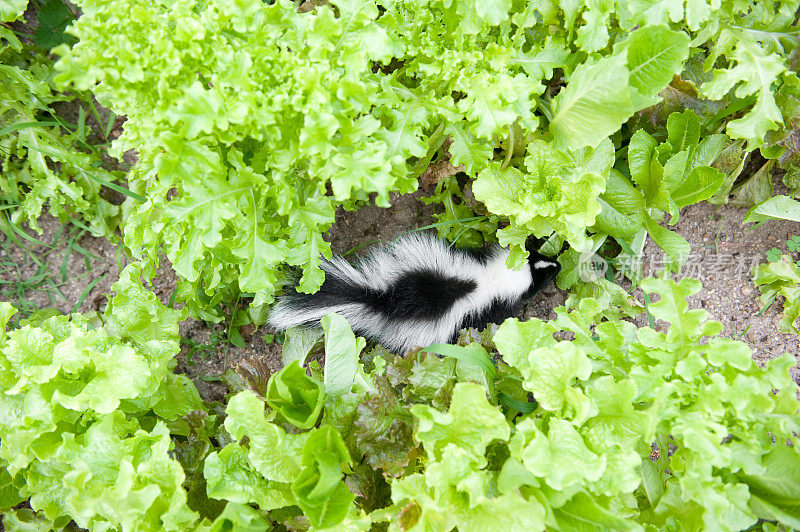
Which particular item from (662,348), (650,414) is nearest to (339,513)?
(650,414)

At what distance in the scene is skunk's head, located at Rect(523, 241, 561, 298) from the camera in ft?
6.78

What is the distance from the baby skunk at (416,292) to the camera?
1.97 m

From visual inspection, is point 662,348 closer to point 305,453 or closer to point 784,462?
point 784,462

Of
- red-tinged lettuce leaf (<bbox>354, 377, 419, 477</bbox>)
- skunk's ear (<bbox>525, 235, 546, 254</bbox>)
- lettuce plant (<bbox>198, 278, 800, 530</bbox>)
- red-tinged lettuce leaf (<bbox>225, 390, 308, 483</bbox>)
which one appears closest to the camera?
lettuce plant (<bbox>198, 278, 800, 530</bbox>)

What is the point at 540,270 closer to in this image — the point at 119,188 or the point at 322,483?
the point at 322,483

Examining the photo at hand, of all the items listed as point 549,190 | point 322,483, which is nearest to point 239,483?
point 322,483

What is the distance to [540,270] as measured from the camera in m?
2.07

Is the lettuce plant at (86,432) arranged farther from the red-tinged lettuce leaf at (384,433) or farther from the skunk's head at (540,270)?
the skunk's head at (540,270)

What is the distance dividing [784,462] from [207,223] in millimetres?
1481

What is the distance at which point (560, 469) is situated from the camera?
3.87 feet

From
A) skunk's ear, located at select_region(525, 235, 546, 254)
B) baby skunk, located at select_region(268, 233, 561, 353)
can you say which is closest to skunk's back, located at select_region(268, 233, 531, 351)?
baby skunk, located at select_region(268, 233, 561, 353)

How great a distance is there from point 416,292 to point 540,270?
0.48 metres

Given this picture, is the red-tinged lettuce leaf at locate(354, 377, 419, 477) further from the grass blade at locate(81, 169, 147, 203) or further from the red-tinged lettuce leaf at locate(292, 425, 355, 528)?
the grass blade at locate(81, 169, 147, 203)

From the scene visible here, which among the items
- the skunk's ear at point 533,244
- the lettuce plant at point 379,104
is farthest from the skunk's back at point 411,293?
the lettuce plant at point 379,104
